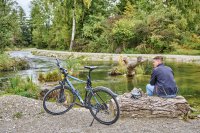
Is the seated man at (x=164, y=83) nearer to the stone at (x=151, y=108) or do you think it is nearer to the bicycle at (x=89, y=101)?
the stone at (x=151, y=108)

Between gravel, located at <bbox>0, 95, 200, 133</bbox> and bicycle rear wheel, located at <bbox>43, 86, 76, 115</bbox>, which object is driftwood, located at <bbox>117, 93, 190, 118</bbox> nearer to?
gravel, located at <bbox>0, 95, 200, 133</bbox>

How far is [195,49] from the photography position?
3647cm

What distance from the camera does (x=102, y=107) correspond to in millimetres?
7578

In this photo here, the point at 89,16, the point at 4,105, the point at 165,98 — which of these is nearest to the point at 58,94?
the point at 4,105

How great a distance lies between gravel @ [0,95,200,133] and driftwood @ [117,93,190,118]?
15 centimetres

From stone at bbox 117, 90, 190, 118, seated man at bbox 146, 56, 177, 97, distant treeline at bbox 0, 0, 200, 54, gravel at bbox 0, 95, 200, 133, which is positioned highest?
distant treeline at bbox 0, 0, 200, 54

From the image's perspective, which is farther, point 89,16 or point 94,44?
point 89,16

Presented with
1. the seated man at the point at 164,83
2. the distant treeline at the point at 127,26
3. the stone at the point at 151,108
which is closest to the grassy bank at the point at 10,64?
the distant treeline at the point at 127,26

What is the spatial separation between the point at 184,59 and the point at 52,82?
558 inches

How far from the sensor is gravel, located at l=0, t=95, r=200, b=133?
7.10 metres

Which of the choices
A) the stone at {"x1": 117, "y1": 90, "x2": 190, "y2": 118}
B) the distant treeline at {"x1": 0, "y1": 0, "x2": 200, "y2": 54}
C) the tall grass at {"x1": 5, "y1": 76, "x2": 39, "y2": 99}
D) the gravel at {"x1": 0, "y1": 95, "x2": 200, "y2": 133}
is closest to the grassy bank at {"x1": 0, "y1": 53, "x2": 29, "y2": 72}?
the distant treeline at {"x1": 0, "y1": 0, "x2": 200, "y2": 54}

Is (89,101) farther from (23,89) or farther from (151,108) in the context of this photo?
(23,89)

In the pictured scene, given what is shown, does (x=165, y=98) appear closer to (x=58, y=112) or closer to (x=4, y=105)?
(x=58, y=112)

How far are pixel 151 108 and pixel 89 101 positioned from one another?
1.49 meters
